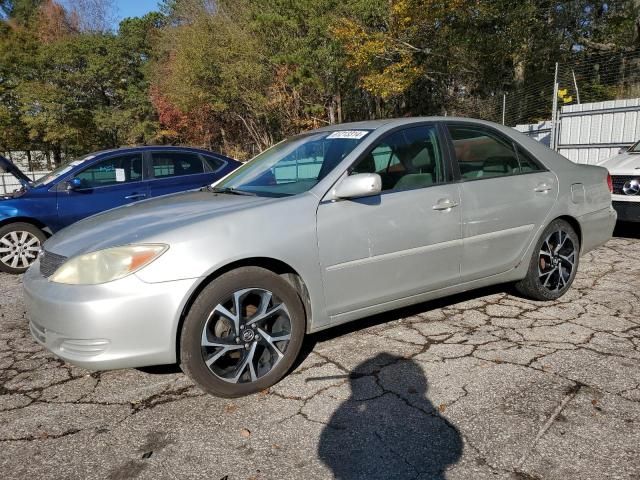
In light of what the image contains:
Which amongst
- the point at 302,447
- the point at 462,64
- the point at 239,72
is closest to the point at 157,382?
the point at 302,447

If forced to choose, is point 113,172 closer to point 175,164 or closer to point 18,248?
point 175,164

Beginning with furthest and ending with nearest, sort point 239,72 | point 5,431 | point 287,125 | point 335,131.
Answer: point 287,125
point 239,72
point 335,131
point 5,431

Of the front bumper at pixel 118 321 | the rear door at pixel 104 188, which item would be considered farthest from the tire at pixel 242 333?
the rear door at pixel 104 188

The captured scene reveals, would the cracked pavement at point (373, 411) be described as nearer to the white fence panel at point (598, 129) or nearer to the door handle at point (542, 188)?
the door handle at point (542, 188)

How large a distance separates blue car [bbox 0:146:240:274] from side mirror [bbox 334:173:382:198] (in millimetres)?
4413

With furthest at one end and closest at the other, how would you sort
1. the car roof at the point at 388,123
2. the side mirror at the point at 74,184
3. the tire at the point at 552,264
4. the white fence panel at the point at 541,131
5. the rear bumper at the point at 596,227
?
the white fence panel at the point at 541,131
the side mirror at the point at 74,184
the rear bumper at the point at 596,227
the tire at the point at 552,264
the car roof at the point at 388,123

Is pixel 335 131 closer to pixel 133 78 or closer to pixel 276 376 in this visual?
pixel 276 376

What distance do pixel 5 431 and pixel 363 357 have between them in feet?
6.79

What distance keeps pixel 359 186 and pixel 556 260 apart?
2225 mm

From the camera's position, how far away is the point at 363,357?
3.30 metres

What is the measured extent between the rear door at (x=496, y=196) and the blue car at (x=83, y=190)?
4.34 meters

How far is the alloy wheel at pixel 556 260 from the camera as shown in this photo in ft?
13.6

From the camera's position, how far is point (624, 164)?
6.46m

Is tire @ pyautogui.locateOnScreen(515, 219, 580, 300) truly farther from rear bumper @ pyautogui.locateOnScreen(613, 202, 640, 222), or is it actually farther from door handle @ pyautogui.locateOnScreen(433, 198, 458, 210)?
rear bumper @ pyautogui.locateOnScreen(613, 202, 640, 222)
